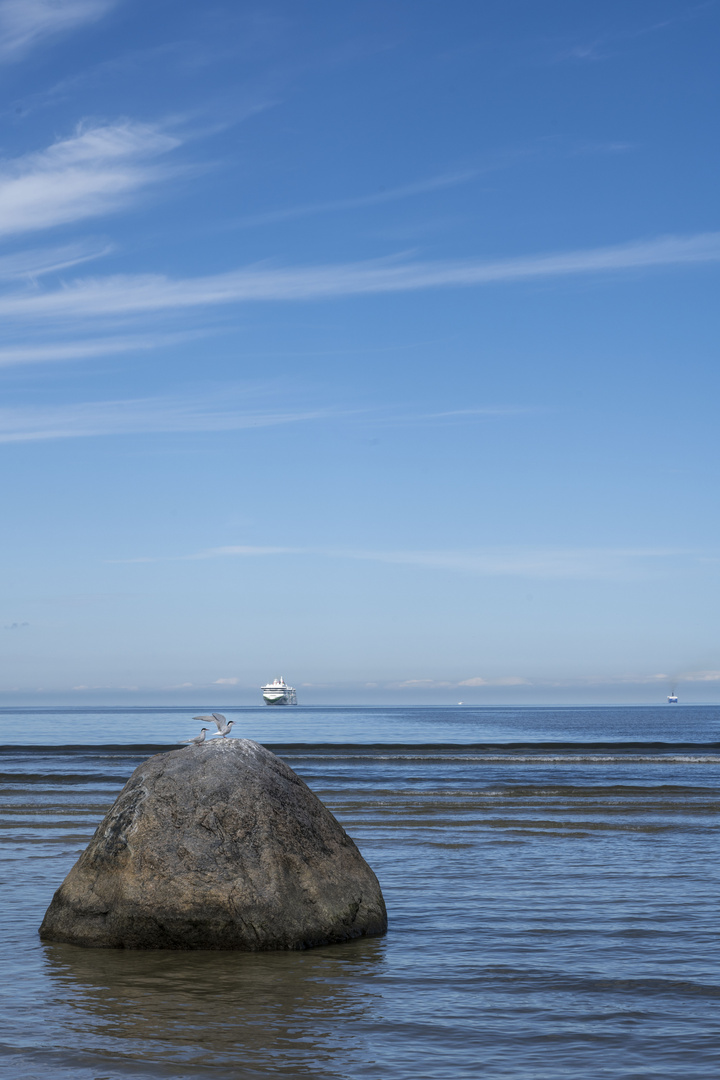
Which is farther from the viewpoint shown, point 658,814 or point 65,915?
point 658,814

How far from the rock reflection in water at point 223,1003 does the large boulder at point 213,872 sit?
206 mm

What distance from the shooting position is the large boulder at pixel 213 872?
32.4 ft

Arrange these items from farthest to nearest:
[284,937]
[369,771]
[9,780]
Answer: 1. [369,771]
2. [9,780]
3. [284,937]

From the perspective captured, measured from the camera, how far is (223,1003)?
808cm

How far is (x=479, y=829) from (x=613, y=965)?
409 inches

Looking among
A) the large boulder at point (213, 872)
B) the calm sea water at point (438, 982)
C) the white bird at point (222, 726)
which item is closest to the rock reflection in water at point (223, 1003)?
the calm sea water at point (438, 982)

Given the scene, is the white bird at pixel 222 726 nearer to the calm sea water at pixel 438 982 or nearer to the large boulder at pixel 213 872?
the large boulder at pixel 213 872

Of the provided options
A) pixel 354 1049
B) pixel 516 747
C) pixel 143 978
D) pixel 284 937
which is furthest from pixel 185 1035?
pixel 516 747

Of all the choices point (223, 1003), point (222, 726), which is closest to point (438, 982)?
point (223, 1003)

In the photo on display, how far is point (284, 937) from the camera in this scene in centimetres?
988

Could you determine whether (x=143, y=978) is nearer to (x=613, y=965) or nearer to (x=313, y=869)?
(x=313, y=869)

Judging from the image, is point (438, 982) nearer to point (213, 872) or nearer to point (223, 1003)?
point (223, 1003)

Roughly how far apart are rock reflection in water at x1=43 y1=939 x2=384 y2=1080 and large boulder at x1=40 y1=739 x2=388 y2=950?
0.68ft

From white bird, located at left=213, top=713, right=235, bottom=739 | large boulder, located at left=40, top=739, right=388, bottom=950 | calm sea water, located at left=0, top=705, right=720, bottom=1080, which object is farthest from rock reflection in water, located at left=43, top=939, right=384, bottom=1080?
white bird, located at left=213, top=713, right=235, bottom=739
